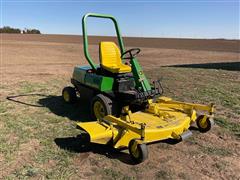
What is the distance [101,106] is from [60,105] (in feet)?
5.92

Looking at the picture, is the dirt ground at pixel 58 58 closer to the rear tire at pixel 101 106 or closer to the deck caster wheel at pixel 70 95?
the deck caster wheel at pixel 70 95

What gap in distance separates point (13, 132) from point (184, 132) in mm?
2937

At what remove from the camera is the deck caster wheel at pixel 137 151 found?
163 inches

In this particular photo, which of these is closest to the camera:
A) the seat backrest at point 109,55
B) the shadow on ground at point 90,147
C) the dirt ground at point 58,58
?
the shadow on ground at point 90,147

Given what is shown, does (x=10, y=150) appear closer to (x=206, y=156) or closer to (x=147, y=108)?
(x=147, y=108)

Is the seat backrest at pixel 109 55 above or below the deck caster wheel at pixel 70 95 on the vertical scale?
above

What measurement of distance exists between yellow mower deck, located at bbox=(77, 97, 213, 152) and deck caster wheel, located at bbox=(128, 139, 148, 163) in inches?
2.5

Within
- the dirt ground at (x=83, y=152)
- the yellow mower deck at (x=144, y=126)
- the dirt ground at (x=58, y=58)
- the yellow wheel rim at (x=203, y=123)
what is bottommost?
the dirt ground at (x=83, y=152)

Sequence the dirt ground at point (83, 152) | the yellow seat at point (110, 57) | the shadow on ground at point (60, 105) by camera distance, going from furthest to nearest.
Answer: the shadow on ground at point (60, 105), the yellow seat at point (110, 57), the dirt ground at point (83, 152)

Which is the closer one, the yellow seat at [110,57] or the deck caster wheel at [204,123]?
the deck caster wheel at [204,123]

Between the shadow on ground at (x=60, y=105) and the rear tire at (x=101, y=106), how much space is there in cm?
38

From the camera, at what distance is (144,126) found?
4168 mm

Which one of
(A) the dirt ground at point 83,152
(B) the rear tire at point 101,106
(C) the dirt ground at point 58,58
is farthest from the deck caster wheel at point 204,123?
(C) the dirt ground at point 58,58

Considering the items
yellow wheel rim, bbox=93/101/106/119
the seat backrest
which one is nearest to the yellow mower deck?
yellow wheel rim, bbox=93/101/106/119
